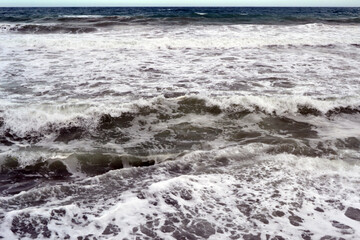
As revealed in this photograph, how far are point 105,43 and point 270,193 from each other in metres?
11.2

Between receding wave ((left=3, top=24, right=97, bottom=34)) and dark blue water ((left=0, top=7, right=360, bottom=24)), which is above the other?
dark blue water ((left=0, top=7, right=360, bottom=24))

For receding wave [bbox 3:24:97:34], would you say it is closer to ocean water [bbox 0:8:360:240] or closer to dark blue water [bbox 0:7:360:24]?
dark blue water [bbox 0:7:360:24]

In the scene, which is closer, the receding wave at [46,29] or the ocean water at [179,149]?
the ocean water at [179,149]

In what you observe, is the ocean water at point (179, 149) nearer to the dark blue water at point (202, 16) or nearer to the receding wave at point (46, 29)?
the receding wave at point (46, 29)

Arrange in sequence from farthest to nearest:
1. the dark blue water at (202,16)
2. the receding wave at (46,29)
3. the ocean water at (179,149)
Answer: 1. the dark blue water at (202,16)
2. the receding wave at (46,29)
3. the ocean water at (179,149)

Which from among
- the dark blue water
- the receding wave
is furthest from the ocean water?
the dark blue water

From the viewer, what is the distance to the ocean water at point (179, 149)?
2947 millimetres

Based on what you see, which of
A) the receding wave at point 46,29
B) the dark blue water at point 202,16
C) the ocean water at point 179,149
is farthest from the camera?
the dark blue water at point 202,16

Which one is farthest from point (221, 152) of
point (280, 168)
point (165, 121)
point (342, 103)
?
point (342, 103)

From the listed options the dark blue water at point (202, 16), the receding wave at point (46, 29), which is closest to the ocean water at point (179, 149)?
the receding wave at point (46, 29)

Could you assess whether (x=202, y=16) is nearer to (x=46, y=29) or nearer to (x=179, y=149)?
(x=46, y=29)

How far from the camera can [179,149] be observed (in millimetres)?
4492

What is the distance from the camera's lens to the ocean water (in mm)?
2947

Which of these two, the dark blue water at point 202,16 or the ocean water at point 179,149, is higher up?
the dark blue water at point 202,16
